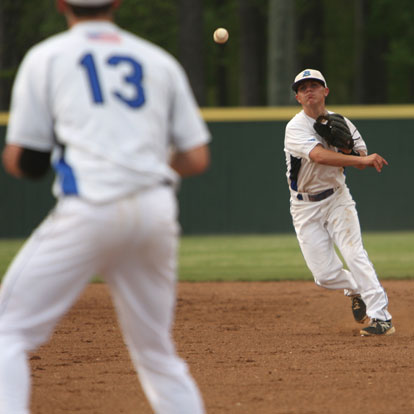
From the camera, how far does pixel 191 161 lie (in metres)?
3.40

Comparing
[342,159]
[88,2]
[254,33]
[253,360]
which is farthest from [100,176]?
[254,33]

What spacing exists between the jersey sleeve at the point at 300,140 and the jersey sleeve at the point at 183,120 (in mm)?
3280

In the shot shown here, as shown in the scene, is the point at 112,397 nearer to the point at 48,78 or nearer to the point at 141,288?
the point at 141,288

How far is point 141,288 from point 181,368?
37 cm

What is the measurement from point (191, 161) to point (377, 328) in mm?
3694

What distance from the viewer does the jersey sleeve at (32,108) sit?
3.18 m

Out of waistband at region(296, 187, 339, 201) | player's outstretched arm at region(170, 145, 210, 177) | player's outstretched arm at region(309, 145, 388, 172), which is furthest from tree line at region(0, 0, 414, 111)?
player's outstretched arm at region(170, 145, 210, 177)

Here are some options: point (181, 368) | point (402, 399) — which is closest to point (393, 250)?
point (402, 399)

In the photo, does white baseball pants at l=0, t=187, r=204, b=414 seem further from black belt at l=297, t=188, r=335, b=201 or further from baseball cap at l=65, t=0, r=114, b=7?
black belt at l=297, t=188, r=335, b=201

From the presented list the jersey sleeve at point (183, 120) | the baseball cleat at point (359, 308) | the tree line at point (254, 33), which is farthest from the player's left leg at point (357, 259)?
the tree line at point (254, 33)

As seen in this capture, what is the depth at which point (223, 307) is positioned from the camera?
853 centimetres

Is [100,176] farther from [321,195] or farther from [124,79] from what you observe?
[321,195]

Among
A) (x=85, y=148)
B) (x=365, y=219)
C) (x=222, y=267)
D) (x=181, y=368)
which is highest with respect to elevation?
(x=85, y=148)

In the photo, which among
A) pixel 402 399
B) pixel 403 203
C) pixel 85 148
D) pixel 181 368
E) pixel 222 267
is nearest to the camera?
pixel 85 148
